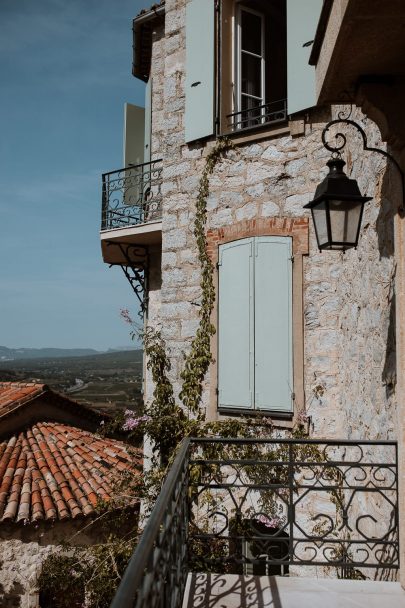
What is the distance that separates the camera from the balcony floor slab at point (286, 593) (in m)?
3.43

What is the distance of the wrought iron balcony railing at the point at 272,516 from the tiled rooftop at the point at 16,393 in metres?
7.08

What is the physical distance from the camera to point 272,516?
576 centimetres

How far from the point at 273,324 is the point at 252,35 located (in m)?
3.93

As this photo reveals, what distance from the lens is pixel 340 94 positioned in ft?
10.8

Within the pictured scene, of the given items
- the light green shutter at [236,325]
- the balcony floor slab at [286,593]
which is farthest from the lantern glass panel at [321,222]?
the light green shutter at [236,325]

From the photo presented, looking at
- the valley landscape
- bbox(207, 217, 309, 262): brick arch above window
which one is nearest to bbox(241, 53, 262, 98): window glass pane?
bbox(207, 217, 309, 262): brick arch above window

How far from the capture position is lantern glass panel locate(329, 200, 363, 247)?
3484 mm

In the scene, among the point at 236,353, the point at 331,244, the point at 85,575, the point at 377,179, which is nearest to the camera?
the point at 331,244

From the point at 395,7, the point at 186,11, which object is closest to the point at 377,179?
the point at 395,7

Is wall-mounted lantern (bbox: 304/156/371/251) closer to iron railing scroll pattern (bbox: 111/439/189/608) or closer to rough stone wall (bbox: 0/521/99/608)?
iron railing scroll pattern (bbox: 111/439/189/608)

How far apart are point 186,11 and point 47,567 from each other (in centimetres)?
889

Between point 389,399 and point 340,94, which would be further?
point 389,399

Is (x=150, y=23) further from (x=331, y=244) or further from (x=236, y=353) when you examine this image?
(x=331, y=244)

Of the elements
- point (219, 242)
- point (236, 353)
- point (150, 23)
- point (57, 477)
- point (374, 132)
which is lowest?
point (57, 477)
